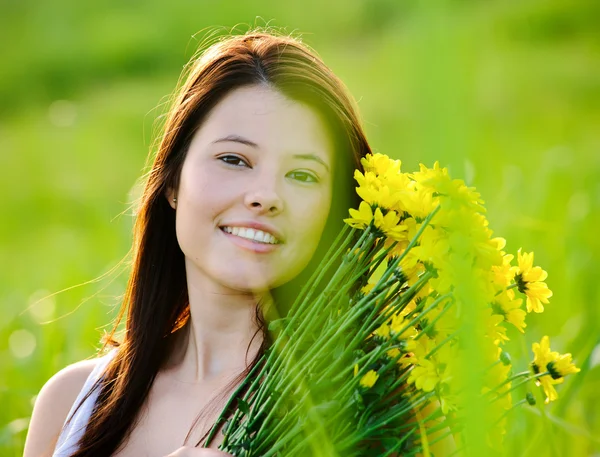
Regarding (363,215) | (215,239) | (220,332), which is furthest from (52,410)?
(363,215)

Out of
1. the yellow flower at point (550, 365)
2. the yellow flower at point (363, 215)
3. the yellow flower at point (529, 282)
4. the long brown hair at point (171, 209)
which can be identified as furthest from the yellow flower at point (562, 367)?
the long brown hair at point (171, 209)

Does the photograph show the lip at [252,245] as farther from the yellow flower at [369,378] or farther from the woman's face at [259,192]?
the yellow flower at [369,378]

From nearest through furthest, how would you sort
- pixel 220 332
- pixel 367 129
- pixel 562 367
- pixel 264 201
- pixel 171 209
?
pixel 562 367
pixel 264 201
pixel 220 332
pixel 171 209
pixel 367 129

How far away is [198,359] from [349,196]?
44cm

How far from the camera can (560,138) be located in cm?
516

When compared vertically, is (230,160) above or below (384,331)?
above

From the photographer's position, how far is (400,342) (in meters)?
1.28

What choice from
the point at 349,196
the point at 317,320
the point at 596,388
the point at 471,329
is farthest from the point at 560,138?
the point at 471,329

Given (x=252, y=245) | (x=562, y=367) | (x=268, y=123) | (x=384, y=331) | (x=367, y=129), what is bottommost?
(x=562, y=367)

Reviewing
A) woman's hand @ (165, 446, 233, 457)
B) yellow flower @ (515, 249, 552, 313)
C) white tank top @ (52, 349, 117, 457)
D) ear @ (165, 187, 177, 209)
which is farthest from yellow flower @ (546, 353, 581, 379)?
white tank top @ (52, 349, 117, 457)

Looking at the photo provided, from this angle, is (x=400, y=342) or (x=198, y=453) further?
(x=198, y=453)

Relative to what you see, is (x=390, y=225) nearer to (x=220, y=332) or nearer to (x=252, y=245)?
(x=252, y=245)

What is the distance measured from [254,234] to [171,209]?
35cm

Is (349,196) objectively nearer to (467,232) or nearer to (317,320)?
(317,320)
